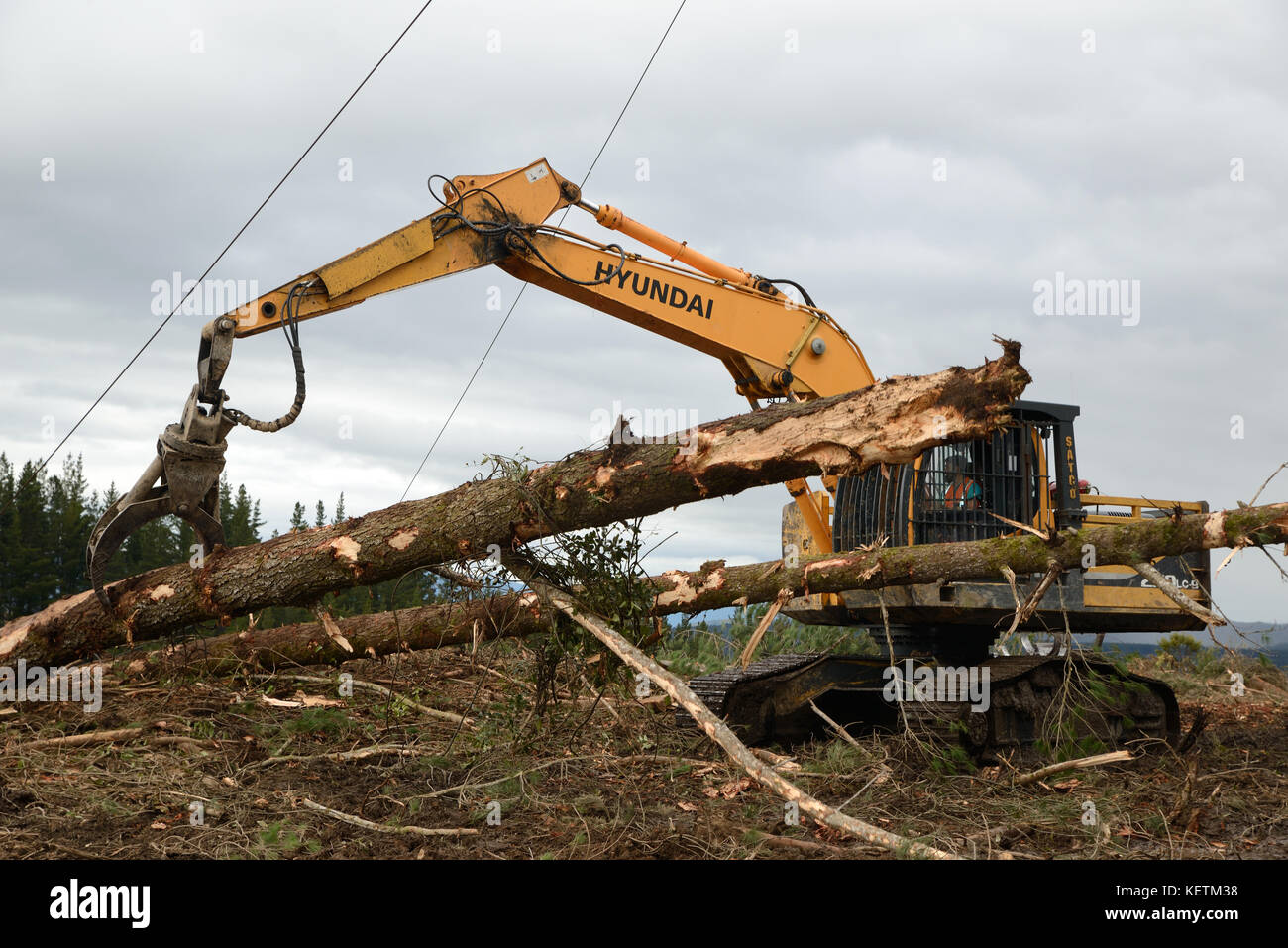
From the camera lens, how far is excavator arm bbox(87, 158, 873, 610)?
6379mm

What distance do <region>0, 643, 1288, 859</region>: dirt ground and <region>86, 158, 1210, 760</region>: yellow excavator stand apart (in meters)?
0.43

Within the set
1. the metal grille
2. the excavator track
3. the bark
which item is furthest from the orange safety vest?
the bark

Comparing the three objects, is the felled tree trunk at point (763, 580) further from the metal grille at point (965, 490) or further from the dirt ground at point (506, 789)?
the metal grille at point (965, 490)

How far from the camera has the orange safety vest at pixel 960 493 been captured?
25.3 feet

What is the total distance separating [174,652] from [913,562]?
5294 mm

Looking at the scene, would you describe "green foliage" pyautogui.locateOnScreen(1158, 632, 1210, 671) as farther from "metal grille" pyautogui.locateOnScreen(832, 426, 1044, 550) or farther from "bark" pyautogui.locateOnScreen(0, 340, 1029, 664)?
"bark" pyautogui.locateOnScreen(0, 340, 1029, 664)

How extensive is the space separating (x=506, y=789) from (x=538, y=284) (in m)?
3.84

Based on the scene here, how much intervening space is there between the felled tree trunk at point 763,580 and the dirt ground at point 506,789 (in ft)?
0.90

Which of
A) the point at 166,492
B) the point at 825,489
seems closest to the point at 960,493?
the point at 825,489

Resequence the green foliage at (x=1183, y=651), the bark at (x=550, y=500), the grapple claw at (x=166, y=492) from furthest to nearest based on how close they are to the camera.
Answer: the green foliage at (x=1183, y=651) < the grapple claw at (x=166, y=492) < the bark at (x=550, y=500)

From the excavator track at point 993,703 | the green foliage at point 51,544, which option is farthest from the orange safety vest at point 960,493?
the green foliage at point 51,544

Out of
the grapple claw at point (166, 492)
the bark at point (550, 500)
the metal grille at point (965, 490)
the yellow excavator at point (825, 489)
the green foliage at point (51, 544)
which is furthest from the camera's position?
the green foliage at point (51, 544)

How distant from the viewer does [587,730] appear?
769 cm

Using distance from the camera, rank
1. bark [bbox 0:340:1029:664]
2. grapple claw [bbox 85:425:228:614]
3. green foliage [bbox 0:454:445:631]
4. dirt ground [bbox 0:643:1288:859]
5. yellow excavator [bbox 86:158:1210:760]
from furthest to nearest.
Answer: green foliage [bbox 0:454:445:631] → yellow excavator [bbox 86:158:1210:760] → grapple claw [bbox 85:425:228:614] → bark [bbox 0:340:1029:664] → dirt ground [bbox 0:643:1288:859]
